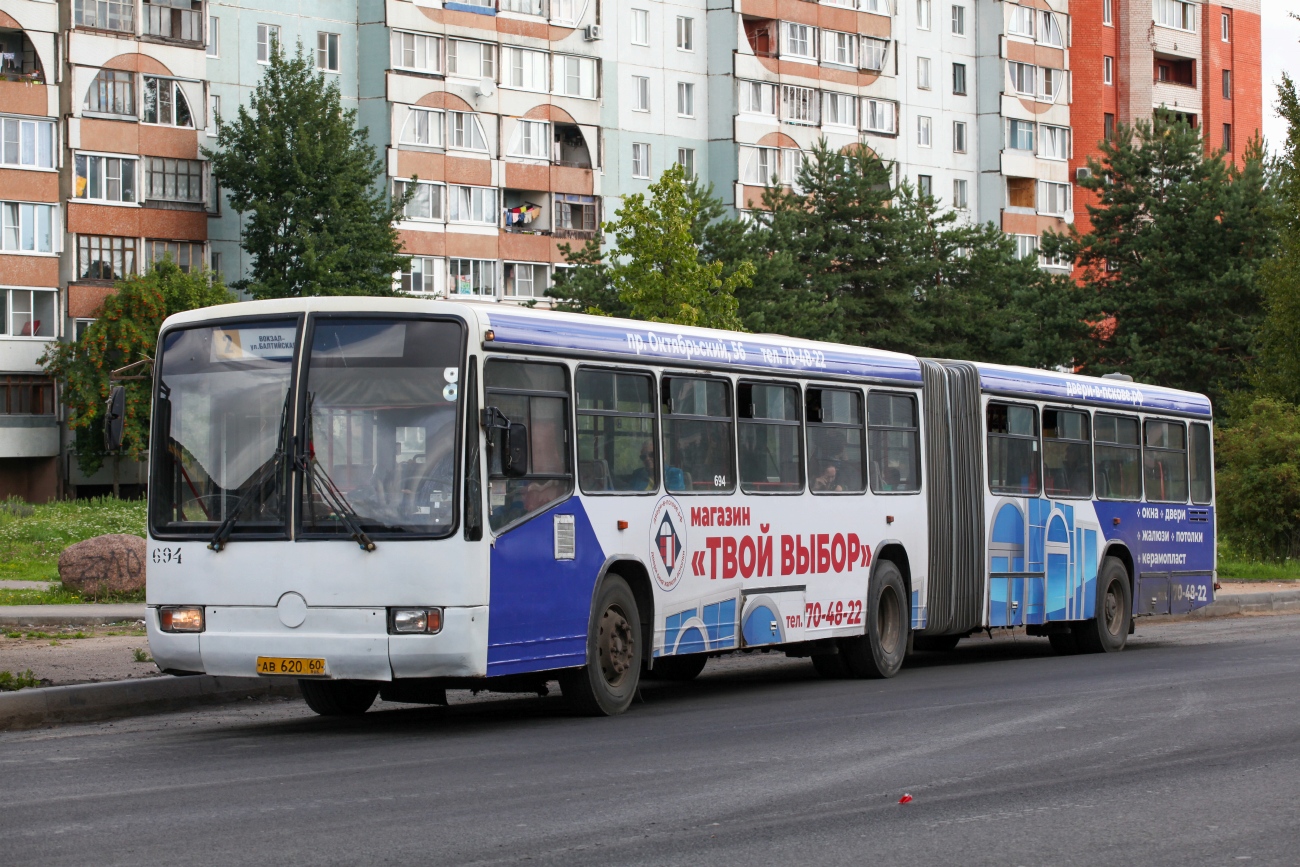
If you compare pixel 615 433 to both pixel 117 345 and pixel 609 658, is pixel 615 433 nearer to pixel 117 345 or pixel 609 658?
pixel 609 658

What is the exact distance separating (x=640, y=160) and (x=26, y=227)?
24340 mm

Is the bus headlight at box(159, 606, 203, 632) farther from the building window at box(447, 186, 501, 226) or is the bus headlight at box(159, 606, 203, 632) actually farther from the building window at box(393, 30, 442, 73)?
the building window at box(447, 186, 501, 226)

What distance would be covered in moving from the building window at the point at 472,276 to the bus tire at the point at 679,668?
5154 cm

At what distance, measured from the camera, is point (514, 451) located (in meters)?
12.8

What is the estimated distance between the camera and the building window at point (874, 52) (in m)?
82.8

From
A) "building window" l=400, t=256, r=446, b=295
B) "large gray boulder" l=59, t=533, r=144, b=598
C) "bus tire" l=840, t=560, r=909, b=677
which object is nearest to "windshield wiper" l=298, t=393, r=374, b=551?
"bus tire" l=840, t=560, r=909, b=677

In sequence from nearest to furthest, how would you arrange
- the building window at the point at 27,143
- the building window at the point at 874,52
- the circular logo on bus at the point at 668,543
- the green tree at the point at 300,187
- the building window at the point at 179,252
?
the circular logo on bus at the point at 668,543, the building window at the point at 27,143, the green tree at the point at 300,187, the building window at the point at 179,252, the building window at the point at 874,52

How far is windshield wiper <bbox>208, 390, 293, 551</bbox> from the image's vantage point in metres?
12.9

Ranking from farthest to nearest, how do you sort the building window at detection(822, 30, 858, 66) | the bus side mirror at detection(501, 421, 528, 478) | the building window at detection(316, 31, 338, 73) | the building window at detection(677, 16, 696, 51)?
the building window at detection(822, 30, 858, 66) < the building window at detection(677, 16, 696, 51) < the building window at detection(316, 31, 338, 73) < the bus side mirror at detection(501, 421, 528, 478)

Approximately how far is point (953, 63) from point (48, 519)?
188 ft

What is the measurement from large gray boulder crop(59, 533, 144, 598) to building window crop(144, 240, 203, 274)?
1528 inches

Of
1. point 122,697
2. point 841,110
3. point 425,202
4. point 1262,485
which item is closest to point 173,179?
point 425,202

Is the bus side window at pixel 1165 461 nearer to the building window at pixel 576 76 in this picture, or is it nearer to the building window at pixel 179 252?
the building window at pixel 179 252

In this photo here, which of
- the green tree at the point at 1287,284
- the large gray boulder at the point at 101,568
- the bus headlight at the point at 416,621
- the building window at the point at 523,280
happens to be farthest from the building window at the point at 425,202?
the bus headlight at the point at 416,621
